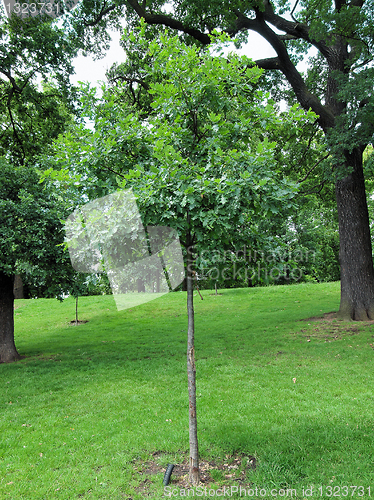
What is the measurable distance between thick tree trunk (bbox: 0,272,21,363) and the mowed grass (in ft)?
1.69

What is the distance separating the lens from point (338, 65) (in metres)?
11.4

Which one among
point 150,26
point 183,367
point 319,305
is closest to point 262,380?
point 183,367

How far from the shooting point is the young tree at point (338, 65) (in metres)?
9.27

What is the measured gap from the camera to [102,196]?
3.82 m

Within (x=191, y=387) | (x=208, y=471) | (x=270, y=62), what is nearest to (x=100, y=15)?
(x=270, y=62)

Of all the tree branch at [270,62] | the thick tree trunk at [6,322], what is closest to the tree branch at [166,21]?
the tree branch at [270,62]

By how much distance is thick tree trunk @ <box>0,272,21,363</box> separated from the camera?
969 centimetres

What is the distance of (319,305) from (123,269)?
527 inches

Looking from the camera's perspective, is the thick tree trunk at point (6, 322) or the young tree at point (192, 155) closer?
the young tree at point (192, 155)

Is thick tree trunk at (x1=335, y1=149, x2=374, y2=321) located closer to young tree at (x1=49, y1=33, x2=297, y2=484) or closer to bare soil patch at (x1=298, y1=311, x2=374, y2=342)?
bare soil patch at (x1=298, y1=311, x2=374, y2=342)

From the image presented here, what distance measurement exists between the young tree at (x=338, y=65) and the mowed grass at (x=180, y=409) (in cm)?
209

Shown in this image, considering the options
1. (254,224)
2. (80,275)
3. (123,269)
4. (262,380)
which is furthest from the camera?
(80,275)

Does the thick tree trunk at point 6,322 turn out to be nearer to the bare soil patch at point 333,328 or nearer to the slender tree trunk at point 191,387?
the slender tree trunk at point 191,387

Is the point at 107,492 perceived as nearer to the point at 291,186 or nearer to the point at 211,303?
the point at 291,186
